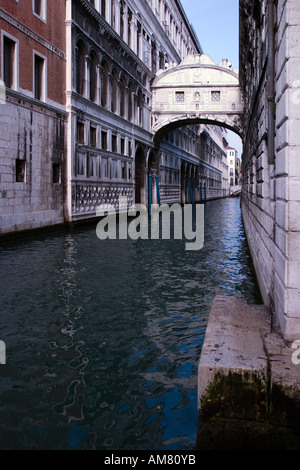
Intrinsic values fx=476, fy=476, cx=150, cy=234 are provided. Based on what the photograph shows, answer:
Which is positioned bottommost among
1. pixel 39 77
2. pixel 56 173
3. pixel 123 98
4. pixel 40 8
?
pixel 56 173

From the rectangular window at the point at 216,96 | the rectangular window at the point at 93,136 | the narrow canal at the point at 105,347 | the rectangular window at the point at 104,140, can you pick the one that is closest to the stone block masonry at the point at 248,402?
the narrow canal at the point at 105,347

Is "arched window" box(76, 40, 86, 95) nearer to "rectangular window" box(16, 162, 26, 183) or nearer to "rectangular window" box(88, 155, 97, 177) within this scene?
"rectangular window" box(88, 155, 97, 177)

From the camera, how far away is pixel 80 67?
54.7ft

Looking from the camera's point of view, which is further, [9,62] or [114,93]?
[114,93]

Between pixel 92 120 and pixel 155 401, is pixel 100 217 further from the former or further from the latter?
pixel 155 401

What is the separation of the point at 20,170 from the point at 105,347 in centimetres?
954

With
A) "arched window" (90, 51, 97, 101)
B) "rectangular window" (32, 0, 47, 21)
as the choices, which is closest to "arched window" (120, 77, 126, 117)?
"arched window" (90, 51, 97, 101)

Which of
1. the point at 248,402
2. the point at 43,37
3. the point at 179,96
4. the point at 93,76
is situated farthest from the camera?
the point at 179,96

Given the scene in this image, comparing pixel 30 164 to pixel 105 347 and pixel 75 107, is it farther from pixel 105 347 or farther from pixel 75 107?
pixel 105 347

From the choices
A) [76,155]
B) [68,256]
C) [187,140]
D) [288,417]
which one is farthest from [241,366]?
[187,140]

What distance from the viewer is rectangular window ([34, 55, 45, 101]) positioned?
13.6 meters

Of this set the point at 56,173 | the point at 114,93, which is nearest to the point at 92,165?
the point at 56,173

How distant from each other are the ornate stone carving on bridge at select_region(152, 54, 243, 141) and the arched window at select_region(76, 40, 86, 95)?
30.7ft

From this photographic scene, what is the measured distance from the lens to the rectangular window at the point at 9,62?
11.7 meters
